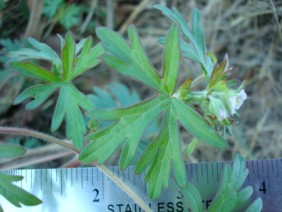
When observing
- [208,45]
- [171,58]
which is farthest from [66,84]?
[208,45]

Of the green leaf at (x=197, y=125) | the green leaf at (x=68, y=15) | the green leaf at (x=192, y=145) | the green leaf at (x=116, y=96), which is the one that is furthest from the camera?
the green leaf at (x=68, y=15)

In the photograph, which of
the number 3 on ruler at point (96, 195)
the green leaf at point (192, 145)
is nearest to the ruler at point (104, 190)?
the number 3 on ruler at point (96, 195)

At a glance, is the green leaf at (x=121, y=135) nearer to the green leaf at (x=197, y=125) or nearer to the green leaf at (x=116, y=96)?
the green leaf at (x=197, y=125)

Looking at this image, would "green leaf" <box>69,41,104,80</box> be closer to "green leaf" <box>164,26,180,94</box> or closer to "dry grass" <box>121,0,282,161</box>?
"green leaf" <box>164,26,180,94</box>

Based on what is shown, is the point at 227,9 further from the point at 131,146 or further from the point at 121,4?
the point at 131,146

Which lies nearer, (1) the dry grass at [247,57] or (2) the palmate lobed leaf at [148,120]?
(2) the palmate lobed leaf at [148,120]

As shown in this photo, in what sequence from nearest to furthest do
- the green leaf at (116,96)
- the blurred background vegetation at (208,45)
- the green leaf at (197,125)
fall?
Result: the green leaf at (197,125) < the green leaf at (116,96) < the blurred background vegetation at (208,45)

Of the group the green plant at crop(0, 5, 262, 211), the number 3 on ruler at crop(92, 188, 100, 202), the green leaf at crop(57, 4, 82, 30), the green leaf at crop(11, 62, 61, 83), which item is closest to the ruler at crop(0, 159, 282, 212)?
the number 3 on ruler at crop(92, 188, 100, 202)

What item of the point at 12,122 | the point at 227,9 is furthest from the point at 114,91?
the point at 227,9
